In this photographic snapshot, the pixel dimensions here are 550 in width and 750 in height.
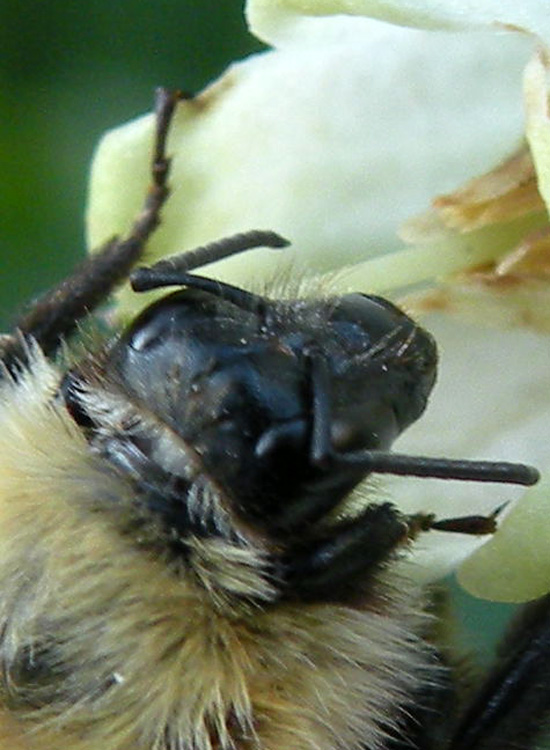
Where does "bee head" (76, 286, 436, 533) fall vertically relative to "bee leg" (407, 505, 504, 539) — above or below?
above

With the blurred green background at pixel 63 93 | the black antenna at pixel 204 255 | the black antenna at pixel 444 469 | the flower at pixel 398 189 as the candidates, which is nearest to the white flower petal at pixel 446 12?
the flower at pixel 398 189

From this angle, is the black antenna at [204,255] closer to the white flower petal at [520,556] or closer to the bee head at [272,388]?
the bee head at [272,388]

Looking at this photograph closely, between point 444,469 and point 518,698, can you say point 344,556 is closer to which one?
point 444,469

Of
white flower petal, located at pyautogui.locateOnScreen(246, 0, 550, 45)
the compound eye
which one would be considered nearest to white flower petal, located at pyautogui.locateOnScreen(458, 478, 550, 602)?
the compound eye

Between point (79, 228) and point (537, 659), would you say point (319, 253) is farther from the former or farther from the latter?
point (79, 228)

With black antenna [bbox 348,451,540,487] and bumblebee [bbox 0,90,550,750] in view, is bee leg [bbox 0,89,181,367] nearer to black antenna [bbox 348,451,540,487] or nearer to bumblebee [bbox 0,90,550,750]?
bumblebee [bbox 0,90,550,750]

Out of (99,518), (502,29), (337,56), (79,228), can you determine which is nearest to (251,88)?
(337,56)
